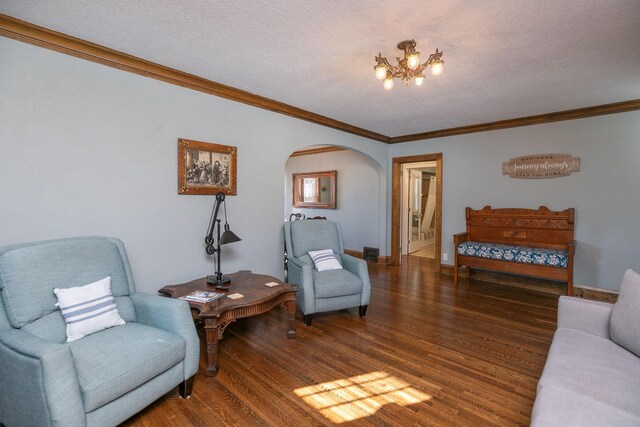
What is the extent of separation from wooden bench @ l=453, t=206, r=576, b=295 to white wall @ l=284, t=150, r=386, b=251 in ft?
5.64

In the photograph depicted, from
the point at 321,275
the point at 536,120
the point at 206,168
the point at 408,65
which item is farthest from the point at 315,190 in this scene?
the point at 408,65

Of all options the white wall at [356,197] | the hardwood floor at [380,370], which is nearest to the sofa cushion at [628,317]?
the hardwood floor at [380,370]

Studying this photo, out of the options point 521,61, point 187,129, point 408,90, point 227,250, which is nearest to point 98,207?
point 187,129

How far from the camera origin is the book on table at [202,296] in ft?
8.04

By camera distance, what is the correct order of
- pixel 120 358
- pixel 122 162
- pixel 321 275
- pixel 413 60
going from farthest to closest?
pixel 321 275 → pixel 122 162 → pixel 413 60 → pixel 120 358

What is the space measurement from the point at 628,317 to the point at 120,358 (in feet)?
9.36

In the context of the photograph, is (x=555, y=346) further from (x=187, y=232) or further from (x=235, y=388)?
(x=187, y=232)

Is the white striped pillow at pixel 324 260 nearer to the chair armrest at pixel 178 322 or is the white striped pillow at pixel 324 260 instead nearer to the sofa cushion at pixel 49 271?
the chair armrest at pixel 178 322

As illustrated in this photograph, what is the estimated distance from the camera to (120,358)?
1.67 metres

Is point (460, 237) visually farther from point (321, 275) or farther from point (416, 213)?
point (416, 213)

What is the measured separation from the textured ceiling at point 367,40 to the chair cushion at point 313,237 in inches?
60.9

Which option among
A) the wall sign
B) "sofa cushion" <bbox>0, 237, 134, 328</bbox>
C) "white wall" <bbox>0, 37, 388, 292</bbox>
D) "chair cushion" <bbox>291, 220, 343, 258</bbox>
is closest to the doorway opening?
the wall sign

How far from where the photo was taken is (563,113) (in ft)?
13.9

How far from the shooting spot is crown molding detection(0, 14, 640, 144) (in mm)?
2170
